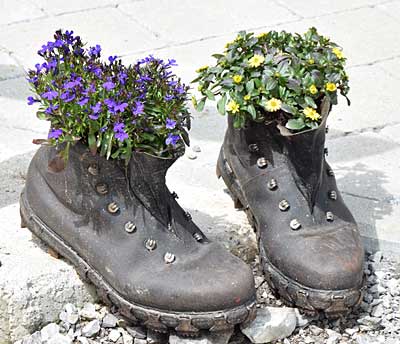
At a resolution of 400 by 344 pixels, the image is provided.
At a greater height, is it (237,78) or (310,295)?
(237,78)

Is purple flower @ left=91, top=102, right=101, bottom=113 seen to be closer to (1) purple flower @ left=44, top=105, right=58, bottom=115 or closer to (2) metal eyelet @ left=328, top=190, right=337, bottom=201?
(1) purple flower @ left=44, top=105, right=58, bottom=115

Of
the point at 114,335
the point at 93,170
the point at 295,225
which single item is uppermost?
the point at 93,170

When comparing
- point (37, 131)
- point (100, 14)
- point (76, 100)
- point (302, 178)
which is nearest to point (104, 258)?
point (76, 100)

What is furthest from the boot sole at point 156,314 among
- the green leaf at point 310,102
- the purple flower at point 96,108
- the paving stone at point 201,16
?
the paving stone at point 201,16

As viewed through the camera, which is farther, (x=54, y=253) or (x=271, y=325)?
(x=54, y=253)

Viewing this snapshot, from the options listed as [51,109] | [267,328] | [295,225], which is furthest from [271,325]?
[51,109]

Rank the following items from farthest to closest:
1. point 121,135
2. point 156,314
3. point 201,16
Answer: point 201,16, point 156,314, point 121,135

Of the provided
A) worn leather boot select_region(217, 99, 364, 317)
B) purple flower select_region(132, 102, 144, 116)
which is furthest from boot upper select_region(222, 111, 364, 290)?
purple flower select_region(132, 102, 144, 116)

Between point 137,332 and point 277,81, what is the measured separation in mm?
853

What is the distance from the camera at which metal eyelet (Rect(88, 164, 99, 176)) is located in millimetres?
2602

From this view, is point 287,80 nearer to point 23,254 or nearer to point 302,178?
point 302,178

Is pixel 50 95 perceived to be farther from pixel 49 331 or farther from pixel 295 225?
pixel 295 225

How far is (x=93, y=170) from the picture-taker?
8.55 ft

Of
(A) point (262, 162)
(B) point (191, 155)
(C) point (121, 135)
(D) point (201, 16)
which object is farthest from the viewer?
(D) point (201, 16)
